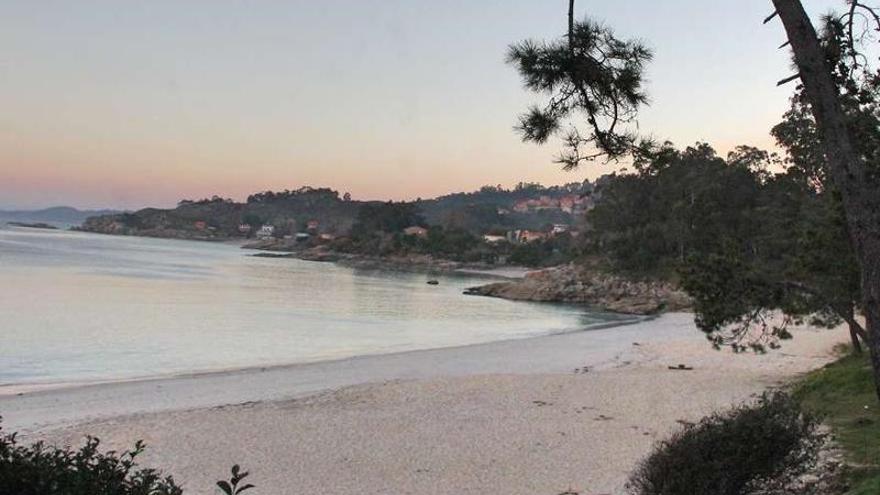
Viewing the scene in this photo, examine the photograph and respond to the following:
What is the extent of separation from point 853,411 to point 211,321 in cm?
3199

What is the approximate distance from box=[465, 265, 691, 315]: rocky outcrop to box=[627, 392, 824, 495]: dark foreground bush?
4833 centimetres

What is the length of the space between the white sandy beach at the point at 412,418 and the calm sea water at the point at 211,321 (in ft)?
15.6

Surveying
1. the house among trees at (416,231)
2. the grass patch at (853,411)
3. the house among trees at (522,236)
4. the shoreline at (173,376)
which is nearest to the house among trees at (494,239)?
the house among trees at (522,236)

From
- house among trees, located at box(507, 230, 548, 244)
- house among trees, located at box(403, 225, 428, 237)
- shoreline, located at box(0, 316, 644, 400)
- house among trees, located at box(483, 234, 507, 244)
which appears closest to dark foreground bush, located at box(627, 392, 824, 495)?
shoreline, located at box(0, 316, 644, 400)

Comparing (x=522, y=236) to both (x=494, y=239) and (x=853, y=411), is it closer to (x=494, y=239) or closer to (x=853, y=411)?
(x=494, y=239)

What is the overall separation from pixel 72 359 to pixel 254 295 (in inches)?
1117

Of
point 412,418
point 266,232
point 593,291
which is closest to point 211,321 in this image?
point 412,418

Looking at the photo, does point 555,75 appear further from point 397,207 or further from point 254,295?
point 397,207

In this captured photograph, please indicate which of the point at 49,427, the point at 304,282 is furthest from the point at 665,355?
the point at 304,282

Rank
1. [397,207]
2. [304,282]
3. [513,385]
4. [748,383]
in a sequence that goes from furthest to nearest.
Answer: [397,207]
[304,282]
[513,385]
[748,383]

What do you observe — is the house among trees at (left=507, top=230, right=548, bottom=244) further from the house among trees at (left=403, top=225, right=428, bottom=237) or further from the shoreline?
the shoreline

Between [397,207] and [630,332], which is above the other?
[397,207]

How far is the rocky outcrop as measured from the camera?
55562 millimetres

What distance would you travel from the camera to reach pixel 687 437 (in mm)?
5672
